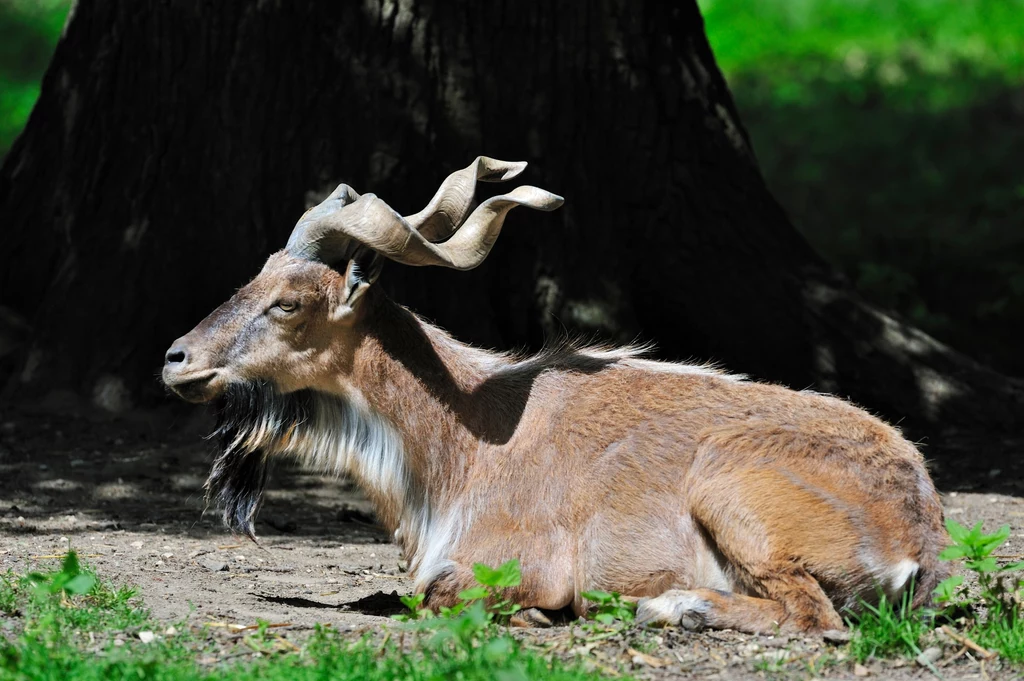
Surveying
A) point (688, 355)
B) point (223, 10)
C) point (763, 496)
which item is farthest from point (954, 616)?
point (223, 10)

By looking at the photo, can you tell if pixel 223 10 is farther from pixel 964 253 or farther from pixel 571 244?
pixel 964 253

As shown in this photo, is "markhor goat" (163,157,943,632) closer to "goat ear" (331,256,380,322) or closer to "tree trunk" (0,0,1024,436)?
"goat ear" (331,256,380,322)

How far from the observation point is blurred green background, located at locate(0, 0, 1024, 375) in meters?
12.7

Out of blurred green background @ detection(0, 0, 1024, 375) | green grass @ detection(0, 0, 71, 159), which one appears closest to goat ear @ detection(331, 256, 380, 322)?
blurred green background @ detection(0, 0, 1024, 375)

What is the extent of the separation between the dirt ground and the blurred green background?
3.87 metres

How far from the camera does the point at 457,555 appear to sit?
5738 millimetres

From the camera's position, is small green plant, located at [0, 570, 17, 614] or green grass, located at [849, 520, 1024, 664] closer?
green grass, located at [849, 520, 1024, 664]

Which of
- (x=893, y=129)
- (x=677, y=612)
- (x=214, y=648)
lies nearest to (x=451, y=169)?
(x=677, y=612)

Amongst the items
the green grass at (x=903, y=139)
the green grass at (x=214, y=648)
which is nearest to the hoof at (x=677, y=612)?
the green grass at (x=214, y=648)

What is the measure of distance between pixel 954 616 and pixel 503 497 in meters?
1.95

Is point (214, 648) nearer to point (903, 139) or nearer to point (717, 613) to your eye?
point (717, 613)

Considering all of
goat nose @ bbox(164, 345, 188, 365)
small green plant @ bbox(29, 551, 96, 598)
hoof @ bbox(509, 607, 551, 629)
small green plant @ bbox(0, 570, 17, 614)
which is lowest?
hoof @ bbox(509, 607, 551, 629)

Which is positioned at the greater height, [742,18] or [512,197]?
[742,18]

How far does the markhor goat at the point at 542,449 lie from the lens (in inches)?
209
